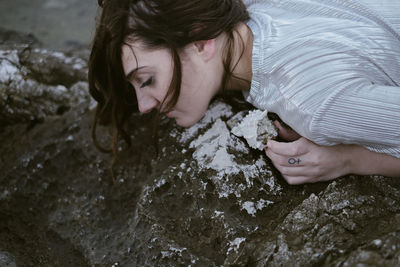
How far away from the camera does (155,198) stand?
1.62m

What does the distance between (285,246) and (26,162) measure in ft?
4.07

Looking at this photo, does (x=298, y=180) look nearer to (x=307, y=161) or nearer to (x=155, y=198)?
(x=307, y=161)

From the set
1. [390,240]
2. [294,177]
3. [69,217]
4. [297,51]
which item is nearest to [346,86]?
[297,51]

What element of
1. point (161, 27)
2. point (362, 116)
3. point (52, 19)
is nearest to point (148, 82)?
point (161, 27)

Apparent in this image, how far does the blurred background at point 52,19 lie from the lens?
3.83 meters

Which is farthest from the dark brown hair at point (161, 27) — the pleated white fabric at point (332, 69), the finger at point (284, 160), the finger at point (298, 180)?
the finger at point (298, 180)

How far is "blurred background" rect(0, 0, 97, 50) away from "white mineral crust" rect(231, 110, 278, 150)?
8.22ft

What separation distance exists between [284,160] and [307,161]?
79 millimetres

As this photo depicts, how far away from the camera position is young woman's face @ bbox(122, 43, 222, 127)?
1.56 meters

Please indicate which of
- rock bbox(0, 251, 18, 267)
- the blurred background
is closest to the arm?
rock bbox(0, 251, 18, 267)

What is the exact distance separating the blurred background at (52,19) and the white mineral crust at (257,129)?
2507mm

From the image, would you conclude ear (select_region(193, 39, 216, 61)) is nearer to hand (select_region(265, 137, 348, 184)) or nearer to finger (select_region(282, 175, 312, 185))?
hand (select_region(265, 137, 348, 184))

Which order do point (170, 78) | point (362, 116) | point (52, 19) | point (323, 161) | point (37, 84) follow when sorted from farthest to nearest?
1. point (52, 19)
2. point (37, 84)
3. point (170, 78)
4. point (323, 161)
5. point (362, 116)

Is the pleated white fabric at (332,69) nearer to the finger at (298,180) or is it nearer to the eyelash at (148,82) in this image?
the finger at (298,180)
